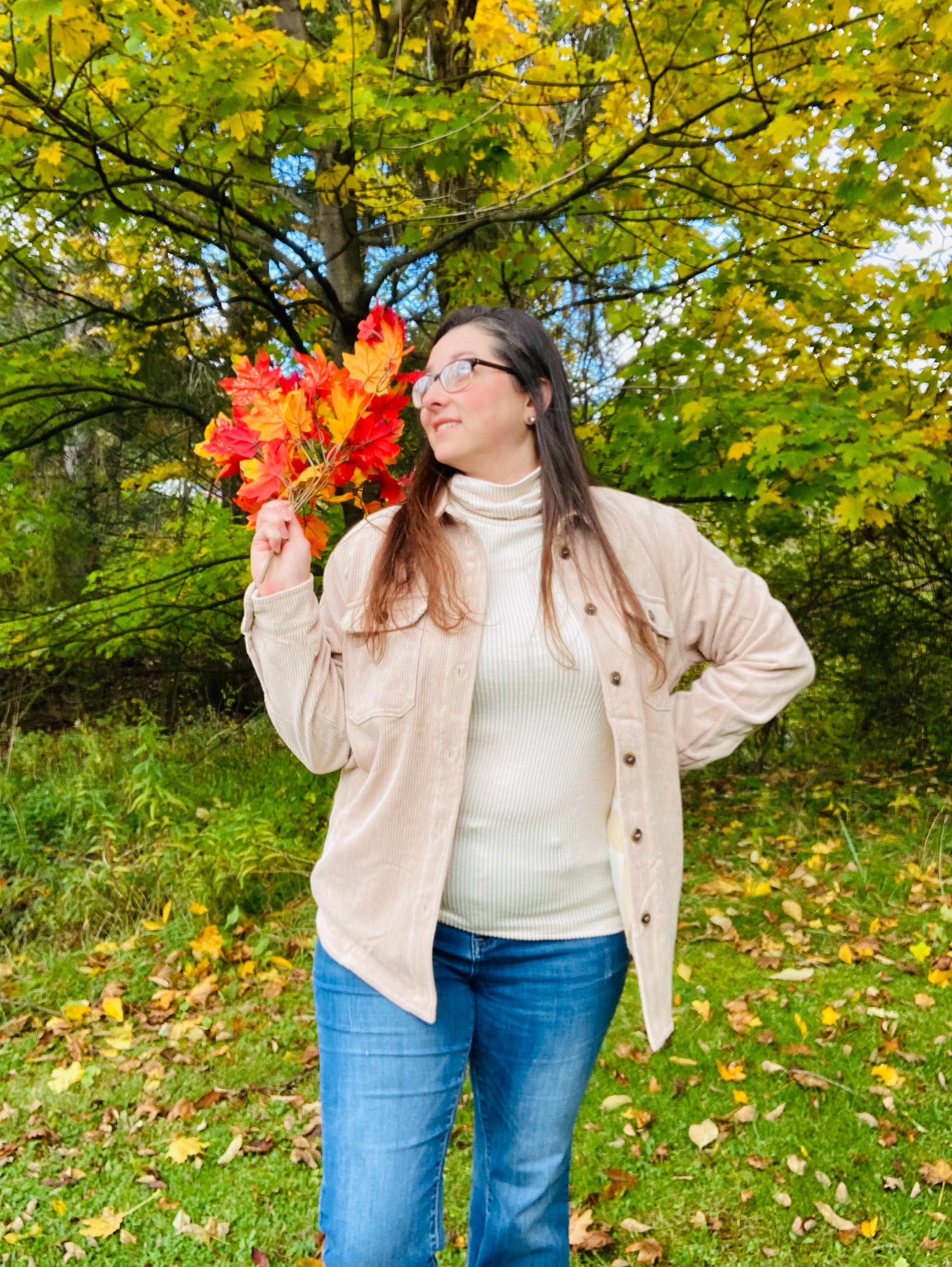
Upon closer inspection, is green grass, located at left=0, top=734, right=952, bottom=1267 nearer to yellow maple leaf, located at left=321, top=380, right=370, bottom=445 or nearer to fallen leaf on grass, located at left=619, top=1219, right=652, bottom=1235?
fallen leaf on grass, located at left=619, top=1219, right=652, bottom=1235

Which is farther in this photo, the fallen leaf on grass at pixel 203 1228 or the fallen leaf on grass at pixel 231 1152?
the fallen leaf on grass at pixel 231 1152

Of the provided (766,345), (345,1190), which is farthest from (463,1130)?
(766,345)

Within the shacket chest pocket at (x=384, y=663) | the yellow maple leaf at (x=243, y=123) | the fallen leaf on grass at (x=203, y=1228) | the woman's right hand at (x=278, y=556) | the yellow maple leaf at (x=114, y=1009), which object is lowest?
the fallen leaf on grass at (x=203, y=1228)

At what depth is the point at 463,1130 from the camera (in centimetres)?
295

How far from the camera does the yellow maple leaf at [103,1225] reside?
→ 256cm

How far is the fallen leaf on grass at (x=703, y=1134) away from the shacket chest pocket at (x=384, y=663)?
6.63 ft

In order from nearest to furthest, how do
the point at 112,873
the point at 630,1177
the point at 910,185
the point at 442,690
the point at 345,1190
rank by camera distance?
the point at 345,1190 → the point at 442,690 → the point at 630,1177 → the point at 910,185 → the point at 112,873

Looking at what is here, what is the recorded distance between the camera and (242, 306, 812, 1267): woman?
151 cm

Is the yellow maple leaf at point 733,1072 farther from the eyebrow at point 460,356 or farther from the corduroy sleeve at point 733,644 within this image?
the eyebrow at point 460,356

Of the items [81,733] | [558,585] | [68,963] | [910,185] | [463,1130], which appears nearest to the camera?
[558,585]

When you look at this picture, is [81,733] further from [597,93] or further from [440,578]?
[440,578]

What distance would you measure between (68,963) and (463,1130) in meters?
2.18

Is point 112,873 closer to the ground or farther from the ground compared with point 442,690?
closer to the ground

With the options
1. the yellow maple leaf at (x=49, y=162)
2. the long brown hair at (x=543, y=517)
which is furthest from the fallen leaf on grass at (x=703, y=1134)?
the yellow maple leaf at (x=49, y=162)
